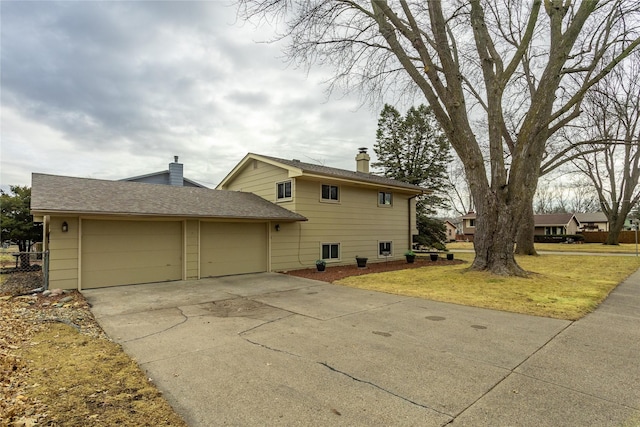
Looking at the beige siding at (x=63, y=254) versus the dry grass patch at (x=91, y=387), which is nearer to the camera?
the dry grass patch at (x=91, y=387)

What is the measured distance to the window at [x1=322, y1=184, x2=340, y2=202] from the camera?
13766 mm

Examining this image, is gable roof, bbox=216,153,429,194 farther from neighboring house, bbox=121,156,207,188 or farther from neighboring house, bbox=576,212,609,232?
neighboring house, bbox=576,212,609,232

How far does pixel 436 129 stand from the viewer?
24.8m

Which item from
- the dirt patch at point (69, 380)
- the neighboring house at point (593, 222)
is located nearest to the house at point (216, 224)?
the dirt patch at point (69, 380)

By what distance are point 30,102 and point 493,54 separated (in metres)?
16.0

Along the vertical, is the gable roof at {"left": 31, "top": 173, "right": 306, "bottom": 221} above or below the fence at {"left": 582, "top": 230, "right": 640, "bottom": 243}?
above

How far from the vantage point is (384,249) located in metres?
16.5

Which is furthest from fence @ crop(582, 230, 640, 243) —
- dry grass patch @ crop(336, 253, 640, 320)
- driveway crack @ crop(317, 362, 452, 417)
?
driveway crack @ crop(317, 362, 452, 417)

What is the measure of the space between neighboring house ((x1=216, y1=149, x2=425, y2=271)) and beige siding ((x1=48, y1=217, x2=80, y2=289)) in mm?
6061

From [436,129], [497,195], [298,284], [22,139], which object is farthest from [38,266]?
[436,129]

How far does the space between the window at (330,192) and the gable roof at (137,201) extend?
1.94 metres

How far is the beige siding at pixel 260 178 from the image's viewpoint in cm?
1366

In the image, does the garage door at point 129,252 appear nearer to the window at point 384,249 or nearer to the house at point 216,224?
the house at point 216,224

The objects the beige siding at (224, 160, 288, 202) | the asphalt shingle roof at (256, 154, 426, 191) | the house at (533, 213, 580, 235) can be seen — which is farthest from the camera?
the house at (533, 213, 580, 235)
